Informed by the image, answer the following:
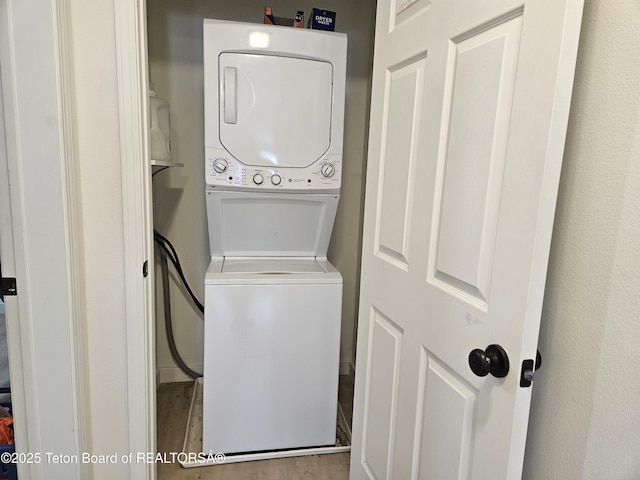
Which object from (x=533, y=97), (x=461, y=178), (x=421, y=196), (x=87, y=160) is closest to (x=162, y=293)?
(x=87, y=160)

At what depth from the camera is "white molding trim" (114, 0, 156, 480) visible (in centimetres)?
119

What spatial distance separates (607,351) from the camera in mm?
671

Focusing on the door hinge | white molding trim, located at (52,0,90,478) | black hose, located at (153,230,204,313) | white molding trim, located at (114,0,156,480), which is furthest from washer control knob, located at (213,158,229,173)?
the door hinge

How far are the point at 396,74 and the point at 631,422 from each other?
974 millimetres

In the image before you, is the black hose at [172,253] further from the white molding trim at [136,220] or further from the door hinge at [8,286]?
the door hinge at [8,286]

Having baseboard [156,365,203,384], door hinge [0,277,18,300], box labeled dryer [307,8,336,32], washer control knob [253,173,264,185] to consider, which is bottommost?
baseboard [156,365,203,384]

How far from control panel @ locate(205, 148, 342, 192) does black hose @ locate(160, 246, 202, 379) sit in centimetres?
74

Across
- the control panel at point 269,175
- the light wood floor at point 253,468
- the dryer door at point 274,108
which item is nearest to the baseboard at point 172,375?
the light wood floor at point 253,468

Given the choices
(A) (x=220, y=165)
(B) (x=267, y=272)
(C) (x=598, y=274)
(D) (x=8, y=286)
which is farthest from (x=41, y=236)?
(C) (x=598, y=274)

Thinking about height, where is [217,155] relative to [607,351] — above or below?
above

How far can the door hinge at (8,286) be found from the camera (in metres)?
1.16

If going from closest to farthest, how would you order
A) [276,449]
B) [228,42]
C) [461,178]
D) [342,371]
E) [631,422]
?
1. [631,422]
2. [461,178]
3. [228,42]
4. [276,449]
5. [342,371]

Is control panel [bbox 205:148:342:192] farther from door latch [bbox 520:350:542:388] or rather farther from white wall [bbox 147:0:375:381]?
door latch [bbox 520:350:542:388]

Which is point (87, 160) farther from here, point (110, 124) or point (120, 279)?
point (120, 279)
